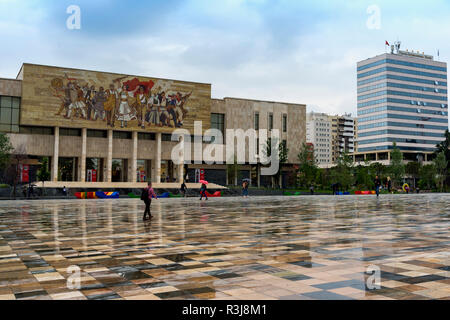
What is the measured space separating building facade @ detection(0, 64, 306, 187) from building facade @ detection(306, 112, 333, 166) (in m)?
81.4

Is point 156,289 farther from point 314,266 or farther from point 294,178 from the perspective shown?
point 294,178

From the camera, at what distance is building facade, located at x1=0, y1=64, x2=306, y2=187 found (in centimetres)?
5728

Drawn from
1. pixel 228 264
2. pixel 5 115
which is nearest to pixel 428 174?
pixel 5 115

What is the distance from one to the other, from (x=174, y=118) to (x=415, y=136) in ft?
267

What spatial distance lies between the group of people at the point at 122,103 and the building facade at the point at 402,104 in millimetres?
70353

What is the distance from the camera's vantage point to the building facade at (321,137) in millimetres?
154875

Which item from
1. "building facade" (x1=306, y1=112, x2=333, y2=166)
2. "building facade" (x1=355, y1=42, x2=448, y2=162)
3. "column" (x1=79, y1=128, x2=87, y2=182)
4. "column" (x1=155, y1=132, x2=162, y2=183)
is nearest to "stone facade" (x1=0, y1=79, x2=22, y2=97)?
"column" (x1=79, y1=128, x2=87, y2=182)

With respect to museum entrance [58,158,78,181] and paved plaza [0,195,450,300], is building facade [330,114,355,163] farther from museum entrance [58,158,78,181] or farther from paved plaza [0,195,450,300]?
paved plaza [0,195,450,300]

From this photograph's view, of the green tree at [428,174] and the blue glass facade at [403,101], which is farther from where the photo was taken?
the blue glass facade at [403,101]

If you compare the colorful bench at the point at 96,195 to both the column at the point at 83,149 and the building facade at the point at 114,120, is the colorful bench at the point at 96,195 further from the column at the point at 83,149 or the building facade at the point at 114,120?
the column at the point at 83,149

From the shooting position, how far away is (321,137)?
156125mm

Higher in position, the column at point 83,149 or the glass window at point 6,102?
the glass window at point 6,102

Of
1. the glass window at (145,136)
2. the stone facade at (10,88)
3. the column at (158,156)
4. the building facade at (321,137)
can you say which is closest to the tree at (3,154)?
the stone facade at (10,88)

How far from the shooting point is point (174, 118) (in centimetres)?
6675
